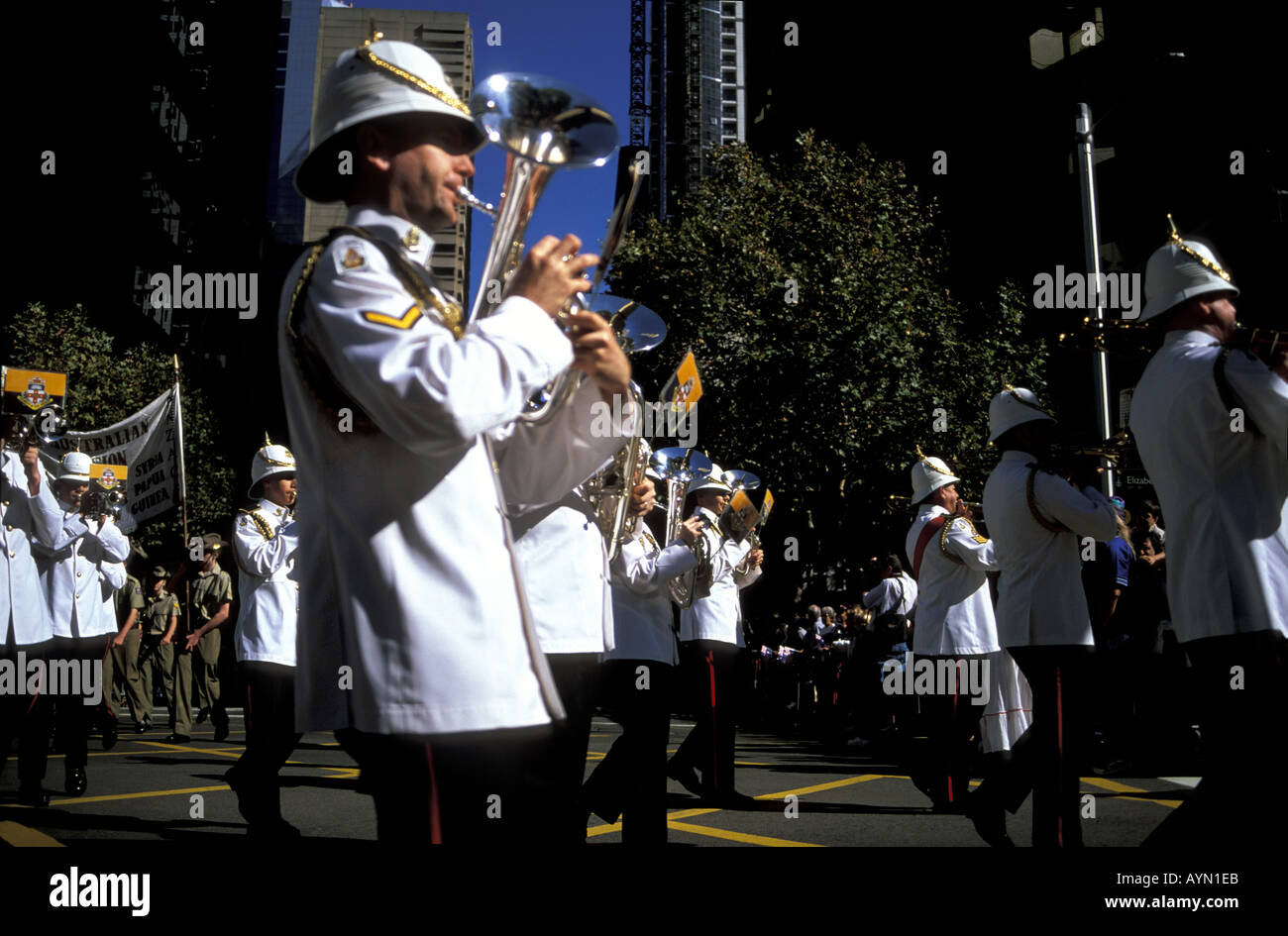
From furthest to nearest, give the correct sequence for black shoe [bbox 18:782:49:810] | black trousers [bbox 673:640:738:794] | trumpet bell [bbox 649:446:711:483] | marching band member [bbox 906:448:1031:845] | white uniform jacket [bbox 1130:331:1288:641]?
1. black trousers [bbox 673:640:738:794]
2. black shoe [bbox 18:782:49:810]
3. trumpet bell [bbox 649:446:711:483]
4. marching band member [bbox 906:448:1031:845]
5. white uniform jacket [bbox 1130:331:1288:641]

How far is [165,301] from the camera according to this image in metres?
38.8

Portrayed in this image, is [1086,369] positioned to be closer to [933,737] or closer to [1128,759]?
[1128,759]

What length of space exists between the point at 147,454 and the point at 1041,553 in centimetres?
1459

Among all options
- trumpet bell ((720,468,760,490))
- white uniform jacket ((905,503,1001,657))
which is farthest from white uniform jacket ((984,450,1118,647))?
trumpet bell ((720,468,760,490))

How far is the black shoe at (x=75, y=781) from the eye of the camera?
7.80m

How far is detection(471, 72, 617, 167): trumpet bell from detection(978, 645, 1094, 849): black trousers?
11.7 ft

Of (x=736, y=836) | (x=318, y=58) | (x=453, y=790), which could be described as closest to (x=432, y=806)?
(x=453, y=790)

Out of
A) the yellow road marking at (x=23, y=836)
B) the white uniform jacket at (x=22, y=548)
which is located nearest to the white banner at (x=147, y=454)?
the white uniform jacket at (x=22, y=548)

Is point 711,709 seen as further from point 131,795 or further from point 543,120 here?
point 543,120

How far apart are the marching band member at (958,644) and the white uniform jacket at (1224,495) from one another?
2.85 metres

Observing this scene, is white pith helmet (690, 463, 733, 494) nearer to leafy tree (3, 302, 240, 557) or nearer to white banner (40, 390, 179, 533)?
white banner (40, 390, 179, 533)

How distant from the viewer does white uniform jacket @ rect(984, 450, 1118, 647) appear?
199 inches

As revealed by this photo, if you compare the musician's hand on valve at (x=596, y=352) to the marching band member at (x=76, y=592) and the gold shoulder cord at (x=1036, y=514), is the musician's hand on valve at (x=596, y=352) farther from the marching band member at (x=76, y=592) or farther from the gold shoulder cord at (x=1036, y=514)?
the marching band member at (x=76, y=592)

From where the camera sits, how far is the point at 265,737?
5738mm
